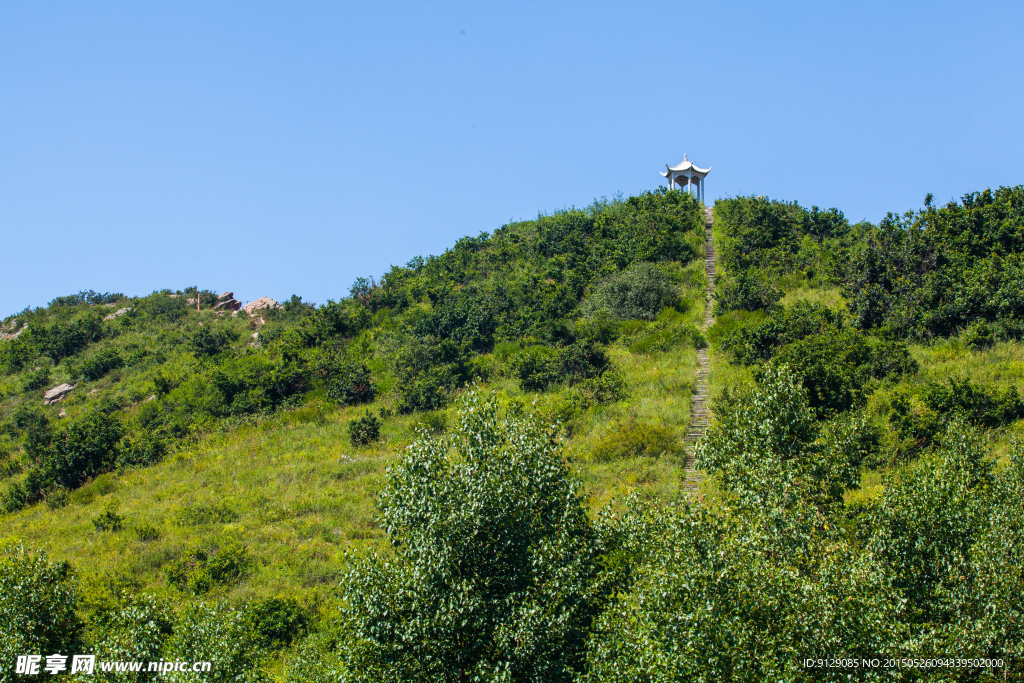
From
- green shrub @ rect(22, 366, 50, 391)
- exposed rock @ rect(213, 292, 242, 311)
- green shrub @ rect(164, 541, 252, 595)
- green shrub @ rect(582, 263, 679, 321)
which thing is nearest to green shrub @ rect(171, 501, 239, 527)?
green shrub @ rect(164, 541, 252, 595)

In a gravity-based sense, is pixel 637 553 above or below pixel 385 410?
below

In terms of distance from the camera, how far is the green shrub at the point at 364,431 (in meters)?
35.9

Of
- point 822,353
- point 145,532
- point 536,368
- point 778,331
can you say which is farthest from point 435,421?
point 822,353

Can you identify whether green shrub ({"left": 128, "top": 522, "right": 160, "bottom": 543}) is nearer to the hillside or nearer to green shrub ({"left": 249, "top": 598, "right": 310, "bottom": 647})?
the hillside

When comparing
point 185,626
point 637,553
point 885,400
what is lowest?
point 185,626

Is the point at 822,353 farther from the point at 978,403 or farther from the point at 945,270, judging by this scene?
the point at 945,270

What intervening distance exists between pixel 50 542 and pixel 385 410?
14.3 meters

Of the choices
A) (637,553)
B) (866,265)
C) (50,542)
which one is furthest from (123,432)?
(866,265)

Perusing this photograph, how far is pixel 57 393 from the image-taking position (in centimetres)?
4878

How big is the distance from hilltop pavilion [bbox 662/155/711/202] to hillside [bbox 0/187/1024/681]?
3.70m

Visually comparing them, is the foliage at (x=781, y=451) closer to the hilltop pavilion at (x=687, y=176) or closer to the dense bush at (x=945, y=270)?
the dense bush at (x=945, y=270)

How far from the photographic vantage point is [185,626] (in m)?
18.9

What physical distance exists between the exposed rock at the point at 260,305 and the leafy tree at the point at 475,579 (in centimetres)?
4664

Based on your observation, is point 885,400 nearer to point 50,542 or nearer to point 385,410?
point 385,410
